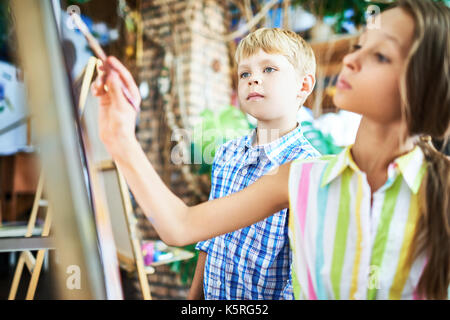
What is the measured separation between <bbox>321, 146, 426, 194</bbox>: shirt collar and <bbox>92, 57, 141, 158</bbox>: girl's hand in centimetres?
27

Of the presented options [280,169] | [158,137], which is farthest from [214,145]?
[158,137]

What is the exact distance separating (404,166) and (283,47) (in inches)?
10.8

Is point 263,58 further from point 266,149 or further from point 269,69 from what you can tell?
point 266,149

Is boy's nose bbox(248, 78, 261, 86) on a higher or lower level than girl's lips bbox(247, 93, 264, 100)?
higher

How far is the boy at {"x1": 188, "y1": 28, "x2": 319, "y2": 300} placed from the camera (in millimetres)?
592

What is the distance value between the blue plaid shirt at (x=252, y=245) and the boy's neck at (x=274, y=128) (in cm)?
1

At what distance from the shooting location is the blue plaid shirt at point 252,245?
23.2 inches

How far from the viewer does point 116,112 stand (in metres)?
0.50

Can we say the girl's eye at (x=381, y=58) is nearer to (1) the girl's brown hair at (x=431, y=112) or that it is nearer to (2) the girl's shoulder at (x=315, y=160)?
(1) the girl's brown hair at (x=431, y=112)

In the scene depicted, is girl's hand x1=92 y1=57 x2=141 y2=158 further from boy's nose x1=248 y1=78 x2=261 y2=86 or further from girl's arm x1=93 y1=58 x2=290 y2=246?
boy's nose x1=248 y1=78 x2=261 y2=86

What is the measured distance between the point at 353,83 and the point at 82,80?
451 mm

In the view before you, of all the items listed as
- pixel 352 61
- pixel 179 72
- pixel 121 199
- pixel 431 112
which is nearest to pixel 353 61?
pixel 352 61

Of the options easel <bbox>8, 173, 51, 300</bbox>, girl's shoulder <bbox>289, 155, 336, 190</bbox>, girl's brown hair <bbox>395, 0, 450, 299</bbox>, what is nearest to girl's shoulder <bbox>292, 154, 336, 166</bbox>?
A: girl's shoulder <bbox>289, 155, 336, 190</bbox>
